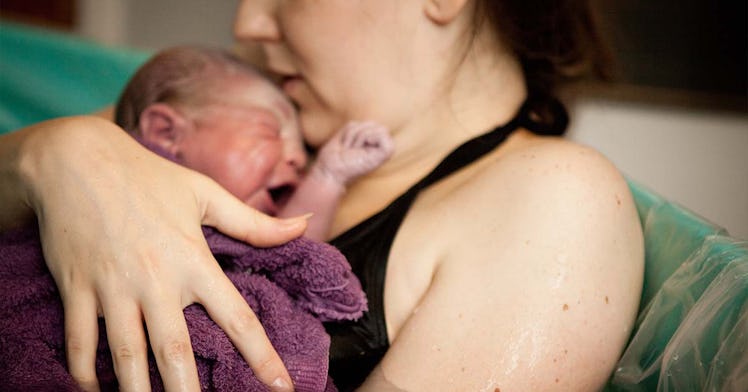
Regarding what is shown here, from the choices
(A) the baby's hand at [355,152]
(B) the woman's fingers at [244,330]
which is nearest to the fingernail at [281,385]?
(B) the woman's fingers at [244,330]

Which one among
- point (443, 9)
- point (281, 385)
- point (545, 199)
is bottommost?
point (281, 385)

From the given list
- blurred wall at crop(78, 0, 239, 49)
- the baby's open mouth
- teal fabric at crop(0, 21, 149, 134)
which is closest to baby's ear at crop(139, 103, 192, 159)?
the baby's open mouth

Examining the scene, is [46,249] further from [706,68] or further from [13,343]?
[706,68]

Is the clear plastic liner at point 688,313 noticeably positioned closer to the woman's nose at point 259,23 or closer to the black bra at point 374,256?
the black bra at point 374,256

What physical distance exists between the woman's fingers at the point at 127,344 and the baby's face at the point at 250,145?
311 millimetres

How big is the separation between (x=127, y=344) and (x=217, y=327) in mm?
77

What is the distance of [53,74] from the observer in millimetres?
1559

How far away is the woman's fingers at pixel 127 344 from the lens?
610mm

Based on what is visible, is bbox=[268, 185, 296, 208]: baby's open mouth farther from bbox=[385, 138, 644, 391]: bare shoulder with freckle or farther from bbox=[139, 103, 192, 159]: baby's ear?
bbox=[385, 138, 644, 391]: bare shoulder with freckle

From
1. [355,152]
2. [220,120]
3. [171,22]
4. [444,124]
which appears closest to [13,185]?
[220,120]

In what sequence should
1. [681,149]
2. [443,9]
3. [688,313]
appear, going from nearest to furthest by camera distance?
[688,313] < [443,9] < [681,149]

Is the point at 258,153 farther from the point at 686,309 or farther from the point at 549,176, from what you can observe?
the point at 686,309

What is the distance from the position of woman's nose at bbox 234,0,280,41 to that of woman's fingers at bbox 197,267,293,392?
46 cm

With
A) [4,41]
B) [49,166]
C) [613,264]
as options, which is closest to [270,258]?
Answer: [49,166]
